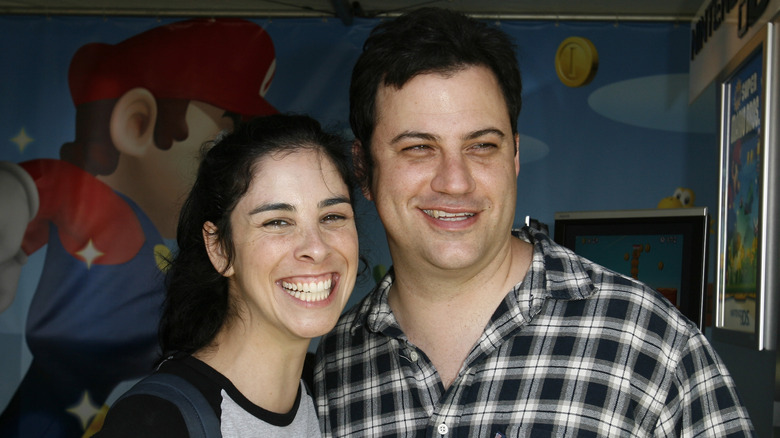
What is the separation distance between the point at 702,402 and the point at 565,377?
256mm

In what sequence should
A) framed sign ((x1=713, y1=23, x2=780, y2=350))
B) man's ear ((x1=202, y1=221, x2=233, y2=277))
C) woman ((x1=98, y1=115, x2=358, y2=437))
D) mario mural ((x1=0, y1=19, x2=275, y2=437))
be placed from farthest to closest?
mario mural ((x1=0, y1=19, x2=275, y2=437)), framed sign ((x1=713, y1=23, x2=780, y2=350)), man's ear ((x1=202, y1=221, x2=233, y2=277)), woman ((x1=98, y1=115, x2=358, y2=437))

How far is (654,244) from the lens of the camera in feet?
10.6

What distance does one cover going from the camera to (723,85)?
8.76 ft

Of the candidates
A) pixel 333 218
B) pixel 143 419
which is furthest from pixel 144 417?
pixel 333 218

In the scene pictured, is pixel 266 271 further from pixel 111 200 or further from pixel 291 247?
pixel 111 200

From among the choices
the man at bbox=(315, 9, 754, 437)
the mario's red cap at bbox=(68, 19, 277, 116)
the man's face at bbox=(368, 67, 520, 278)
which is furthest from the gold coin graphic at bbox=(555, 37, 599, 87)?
the man's face at bbox=(368, 67, 520, 278)

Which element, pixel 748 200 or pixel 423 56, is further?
pixel 748 200

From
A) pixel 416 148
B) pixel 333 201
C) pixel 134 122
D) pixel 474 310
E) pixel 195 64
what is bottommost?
pixel 474 310

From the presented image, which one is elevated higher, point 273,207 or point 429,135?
point 429,135

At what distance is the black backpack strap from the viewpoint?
4.36ft

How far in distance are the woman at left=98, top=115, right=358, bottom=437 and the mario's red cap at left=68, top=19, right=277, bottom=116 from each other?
2.82 metres

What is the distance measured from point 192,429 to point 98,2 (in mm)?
3838

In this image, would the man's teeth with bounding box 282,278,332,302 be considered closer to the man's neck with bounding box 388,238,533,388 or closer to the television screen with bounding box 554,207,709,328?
the man's neck with bounding box 388,238,533,388

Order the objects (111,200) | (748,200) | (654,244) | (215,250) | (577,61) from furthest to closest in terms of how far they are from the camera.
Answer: (111,200), (577,61), (654,244), (748,200), (215,250)
